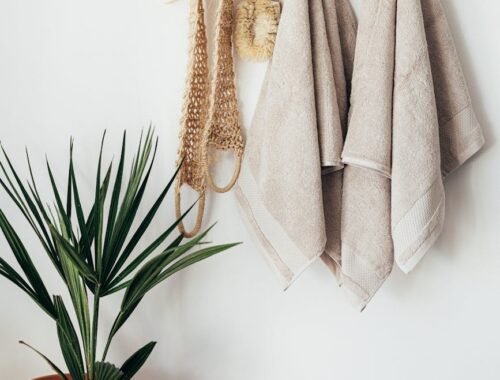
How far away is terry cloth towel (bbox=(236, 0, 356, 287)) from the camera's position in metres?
1.24

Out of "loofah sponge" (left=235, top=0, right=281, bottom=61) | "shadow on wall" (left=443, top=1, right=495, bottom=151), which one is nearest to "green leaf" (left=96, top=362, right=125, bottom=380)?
"loofah sponge" (left=235, top=0, right=281, bottom=61)

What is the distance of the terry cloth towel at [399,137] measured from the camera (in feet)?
3.84

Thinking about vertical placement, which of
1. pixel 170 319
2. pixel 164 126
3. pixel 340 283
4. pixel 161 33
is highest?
pixel 161 33

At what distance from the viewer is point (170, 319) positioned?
5.13 ft

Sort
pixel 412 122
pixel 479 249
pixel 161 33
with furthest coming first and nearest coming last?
pixel 161 33 → pixel 479 249 → pixel 412 122

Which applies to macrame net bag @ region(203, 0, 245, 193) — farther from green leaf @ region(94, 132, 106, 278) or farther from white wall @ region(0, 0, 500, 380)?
green leaf @ region(94, 132, 106, 278)

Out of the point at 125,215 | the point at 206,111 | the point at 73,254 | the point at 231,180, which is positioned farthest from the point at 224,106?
the point at 73,254

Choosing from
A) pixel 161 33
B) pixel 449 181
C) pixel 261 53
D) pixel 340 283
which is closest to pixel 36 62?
pixel 161 33

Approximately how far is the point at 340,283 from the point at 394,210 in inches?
8.8

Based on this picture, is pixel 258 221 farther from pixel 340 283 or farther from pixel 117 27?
pixel 117 27

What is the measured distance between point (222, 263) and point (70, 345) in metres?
0.41

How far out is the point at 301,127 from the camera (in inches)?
48.9

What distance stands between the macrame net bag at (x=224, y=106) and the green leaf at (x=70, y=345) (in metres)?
0.43

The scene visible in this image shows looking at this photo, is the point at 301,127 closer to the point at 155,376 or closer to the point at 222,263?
the point at 222,263
